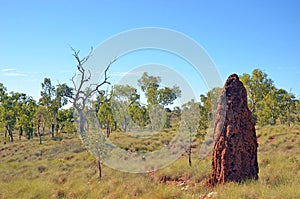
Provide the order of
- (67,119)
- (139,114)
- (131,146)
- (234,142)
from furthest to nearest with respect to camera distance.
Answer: (67,119)
(139,114)
(131,146)
(234,142)

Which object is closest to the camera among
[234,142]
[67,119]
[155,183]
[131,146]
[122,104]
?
[234,142]

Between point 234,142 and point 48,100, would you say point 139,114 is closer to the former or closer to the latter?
point 48,100

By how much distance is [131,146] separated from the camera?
839 inches

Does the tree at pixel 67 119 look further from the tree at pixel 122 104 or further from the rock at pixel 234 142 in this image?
the rock at pixel 234 142

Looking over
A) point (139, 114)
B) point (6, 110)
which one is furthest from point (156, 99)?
point (6, 110)

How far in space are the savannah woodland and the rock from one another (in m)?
0.38

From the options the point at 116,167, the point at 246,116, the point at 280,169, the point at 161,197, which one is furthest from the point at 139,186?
the point at 116,167

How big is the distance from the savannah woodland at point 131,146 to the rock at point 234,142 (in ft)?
1.26

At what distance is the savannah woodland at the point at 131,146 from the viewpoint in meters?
8.19

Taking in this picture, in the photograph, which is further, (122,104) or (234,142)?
(122,104)

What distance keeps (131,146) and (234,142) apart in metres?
14.2

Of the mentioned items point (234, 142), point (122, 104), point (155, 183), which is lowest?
point (155, 183)

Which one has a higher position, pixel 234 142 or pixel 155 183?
pixel 234 142

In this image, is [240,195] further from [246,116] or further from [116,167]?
[116,167]
